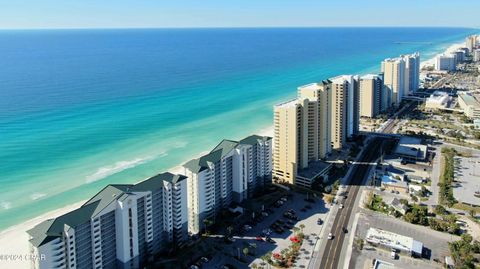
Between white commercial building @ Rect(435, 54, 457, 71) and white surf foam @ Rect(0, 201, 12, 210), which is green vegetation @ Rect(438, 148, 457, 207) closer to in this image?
white surf foam @ Rect(0, 201, 12, 210)

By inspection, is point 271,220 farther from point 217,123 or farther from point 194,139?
point 217,123

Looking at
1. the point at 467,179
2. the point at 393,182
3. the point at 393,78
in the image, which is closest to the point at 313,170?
the point at 393,182

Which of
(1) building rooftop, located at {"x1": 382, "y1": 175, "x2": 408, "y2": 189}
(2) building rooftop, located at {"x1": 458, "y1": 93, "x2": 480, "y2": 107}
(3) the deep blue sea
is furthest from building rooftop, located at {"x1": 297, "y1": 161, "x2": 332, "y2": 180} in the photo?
(2) building rooftop, located at {"x1": 458, "y1": 93, "x2": 480, "y2": 107}

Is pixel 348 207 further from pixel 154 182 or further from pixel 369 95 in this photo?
pixel 369 95

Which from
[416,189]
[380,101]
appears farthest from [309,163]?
[380,101]

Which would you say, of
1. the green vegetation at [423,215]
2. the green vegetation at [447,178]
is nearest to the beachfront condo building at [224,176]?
the green vegetation at [423,215]

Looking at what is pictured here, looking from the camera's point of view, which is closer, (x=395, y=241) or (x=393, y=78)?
(x=395, y=241)

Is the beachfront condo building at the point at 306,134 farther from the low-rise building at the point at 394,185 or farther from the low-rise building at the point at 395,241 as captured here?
the low-rise building at the point at 395,241
